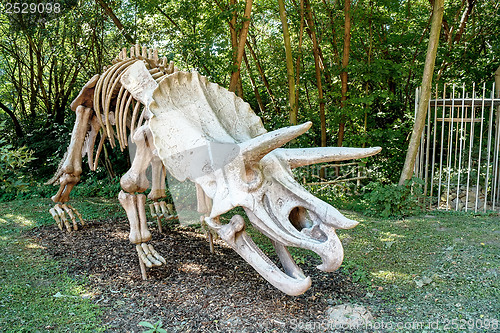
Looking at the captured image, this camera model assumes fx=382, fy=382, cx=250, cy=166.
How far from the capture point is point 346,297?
143 inches

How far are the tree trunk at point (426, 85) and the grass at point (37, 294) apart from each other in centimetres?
535

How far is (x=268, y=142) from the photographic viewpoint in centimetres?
271

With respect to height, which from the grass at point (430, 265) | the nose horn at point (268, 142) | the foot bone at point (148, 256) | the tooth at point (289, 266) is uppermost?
the nose horn at point (268, 142)

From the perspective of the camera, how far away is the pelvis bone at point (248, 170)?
8.63ft

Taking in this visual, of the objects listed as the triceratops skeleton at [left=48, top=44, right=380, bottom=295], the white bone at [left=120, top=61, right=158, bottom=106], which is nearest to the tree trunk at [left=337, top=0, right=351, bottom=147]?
the triceratops skeleton at [left=48, top=44, right=380, bottom=295]

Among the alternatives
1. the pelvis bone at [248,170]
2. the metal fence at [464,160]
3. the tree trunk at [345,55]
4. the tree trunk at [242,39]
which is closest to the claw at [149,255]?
the pelvis bone at [248,170]

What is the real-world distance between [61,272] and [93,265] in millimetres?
346

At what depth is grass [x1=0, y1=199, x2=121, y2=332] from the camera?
3266 millimetres

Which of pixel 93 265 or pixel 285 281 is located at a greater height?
pixel 285 281

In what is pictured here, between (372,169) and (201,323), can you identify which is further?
(372,169)

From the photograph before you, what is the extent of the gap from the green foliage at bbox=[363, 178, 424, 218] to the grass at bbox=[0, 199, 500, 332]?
0.37 m

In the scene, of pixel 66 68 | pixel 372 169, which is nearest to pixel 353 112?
pixel 372 169

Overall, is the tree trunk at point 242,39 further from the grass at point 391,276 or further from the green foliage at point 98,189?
the green foliage at point 98,189

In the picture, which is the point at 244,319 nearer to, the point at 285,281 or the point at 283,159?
the point at 285,281
